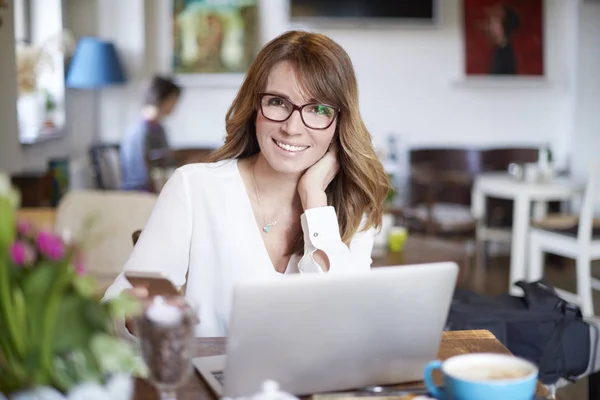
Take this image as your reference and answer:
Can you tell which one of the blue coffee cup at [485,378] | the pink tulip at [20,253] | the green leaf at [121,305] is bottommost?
the blue coffee cup at [485,378]

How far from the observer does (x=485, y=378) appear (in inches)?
43.3

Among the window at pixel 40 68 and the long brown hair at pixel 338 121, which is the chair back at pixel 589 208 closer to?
the long brown hair at pixel 338 121

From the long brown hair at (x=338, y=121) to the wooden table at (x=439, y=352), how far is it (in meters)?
0.44

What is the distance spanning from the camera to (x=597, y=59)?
675 cm

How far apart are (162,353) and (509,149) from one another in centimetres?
634

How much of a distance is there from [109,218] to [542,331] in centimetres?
175

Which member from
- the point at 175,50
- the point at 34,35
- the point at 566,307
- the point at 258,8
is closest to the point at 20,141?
the point at 34,35

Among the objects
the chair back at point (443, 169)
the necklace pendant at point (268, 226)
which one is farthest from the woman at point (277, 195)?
the chair back at point (443, 169)

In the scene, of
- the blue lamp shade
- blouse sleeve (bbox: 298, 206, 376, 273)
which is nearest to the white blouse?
blouse sleeve (bbox: 298, 206, 376, 273)

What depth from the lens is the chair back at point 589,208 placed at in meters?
4.51

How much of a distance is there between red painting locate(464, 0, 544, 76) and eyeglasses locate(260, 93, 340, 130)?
210 inches

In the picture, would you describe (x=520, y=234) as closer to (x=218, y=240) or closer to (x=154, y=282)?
(x=218, y=240)

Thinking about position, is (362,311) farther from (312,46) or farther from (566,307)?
(566,307)

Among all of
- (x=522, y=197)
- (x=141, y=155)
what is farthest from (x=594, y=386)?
(x=141, y=155)
